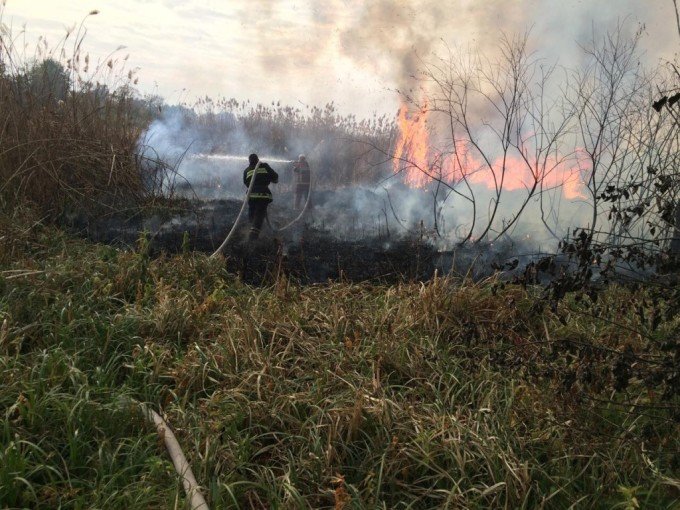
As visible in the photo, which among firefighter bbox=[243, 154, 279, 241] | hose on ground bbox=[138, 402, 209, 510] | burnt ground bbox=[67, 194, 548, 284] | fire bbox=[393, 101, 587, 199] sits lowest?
hose on ground bbox=[138, 402, 209, 510]

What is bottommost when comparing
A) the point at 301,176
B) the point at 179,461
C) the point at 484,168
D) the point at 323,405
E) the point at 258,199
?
the point at 179,461

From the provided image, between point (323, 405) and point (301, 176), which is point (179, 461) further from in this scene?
point (301, 176)

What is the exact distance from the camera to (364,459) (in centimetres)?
268

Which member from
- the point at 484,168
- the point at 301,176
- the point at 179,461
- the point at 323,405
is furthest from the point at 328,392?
the point at 301,176

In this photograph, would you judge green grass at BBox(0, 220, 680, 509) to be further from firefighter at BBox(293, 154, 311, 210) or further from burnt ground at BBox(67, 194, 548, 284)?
firefighter at BBox(293, 154, 311, 210)

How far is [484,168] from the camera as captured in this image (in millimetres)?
→ 9039

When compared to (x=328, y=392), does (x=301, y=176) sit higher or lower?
higher

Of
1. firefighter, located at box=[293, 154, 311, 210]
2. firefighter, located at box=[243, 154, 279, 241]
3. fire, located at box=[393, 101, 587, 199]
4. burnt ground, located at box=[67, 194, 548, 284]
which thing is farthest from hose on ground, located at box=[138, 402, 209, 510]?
firefighter, located at box=[293, 154, 311, 210]

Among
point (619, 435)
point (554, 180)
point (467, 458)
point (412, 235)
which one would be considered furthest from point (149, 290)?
point (554, 180)

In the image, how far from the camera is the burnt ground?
20.9 feet

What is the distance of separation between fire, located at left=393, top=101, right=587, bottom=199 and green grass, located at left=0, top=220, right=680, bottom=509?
9.41 feet

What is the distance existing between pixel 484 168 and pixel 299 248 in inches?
141

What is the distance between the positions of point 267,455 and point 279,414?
0.24 m

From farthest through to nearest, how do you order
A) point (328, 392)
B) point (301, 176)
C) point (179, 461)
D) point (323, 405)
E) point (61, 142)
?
point (301, 176), point (61, 142), point (328, 392), point (323, 405), point (179, 461)
